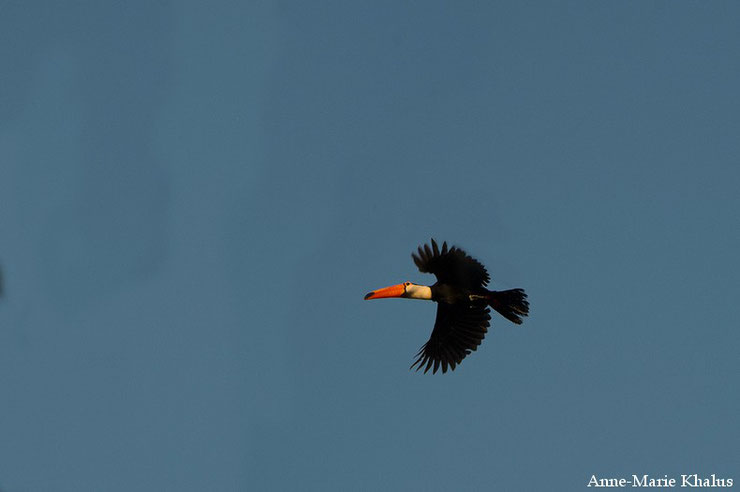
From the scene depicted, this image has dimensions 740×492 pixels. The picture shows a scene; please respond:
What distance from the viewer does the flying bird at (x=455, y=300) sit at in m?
20.4

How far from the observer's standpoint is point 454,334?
71.7 ft

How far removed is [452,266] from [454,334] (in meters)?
2.16

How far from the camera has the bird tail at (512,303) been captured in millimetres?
20453

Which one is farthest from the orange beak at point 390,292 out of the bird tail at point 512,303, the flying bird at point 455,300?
the bird tail at point 512,303

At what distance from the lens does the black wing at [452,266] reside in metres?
20.3

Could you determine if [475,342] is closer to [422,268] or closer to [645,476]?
[422,268]

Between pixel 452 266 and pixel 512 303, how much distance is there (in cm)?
164

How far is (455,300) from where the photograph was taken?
69.7 ft

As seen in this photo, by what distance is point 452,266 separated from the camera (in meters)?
20.5

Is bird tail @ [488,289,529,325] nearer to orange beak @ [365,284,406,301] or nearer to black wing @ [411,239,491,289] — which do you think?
black wing @ [411,239,491,289]

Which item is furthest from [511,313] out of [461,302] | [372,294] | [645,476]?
[645,476]

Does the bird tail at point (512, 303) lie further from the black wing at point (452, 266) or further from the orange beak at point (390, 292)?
the orange beak at point (390, 292)

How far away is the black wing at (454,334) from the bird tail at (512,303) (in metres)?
0.82

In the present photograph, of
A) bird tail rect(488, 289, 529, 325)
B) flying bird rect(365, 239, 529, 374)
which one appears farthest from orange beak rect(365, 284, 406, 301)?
bird tail rect(488, 289, 529, 325)
